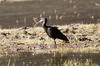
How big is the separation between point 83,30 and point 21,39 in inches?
149

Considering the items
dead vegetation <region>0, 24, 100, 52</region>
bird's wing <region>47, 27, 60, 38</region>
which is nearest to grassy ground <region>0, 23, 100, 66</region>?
dead vegetation <region>0, 24, 100, 52</region>

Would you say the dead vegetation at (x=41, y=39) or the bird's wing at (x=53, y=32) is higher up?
the bird's wing at (x=53, y=32)

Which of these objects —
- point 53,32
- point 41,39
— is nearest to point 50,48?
point 53,32

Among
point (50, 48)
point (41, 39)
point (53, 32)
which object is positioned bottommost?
point (41, 39)

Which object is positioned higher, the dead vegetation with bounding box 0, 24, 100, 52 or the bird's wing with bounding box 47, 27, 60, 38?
the bird's wing with bounding box 47, 27, 60, 38

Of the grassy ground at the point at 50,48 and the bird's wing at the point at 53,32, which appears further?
the bird's wing at the point at 53,32

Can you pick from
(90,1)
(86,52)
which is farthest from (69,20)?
(86,52)

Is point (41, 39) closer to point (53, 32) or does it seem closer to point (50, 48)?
point (53, 32)

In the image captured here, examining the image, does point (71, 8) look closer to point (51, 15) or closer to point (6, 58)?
point (51, 15)

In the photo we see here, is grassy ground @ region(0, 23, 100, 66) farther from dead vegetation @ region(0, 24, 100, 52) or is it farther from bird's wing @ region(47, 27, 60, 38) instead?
bird's wing @ region(47, 27, 60, 38)

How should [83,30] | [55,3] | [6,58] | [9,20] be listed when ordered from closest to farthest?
[6,58]
[83,30]
[9,20]
[55,3]

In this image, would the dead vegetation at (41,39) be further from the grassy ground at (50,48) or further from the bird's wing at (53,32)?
the bird's wing at (53,32)

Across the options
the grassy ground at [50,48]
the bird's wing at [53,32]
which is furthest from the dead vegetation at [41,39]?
the bird's wing at [53,32]

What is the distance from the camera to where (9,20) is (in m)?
36.3
